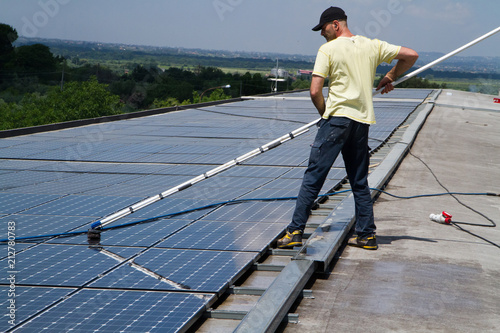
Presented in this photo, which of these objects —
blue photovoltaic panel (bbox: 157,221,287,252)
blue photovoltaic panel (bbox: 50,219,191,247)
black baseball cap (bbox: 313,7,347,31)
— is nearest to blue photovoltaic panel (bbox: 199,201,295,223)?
blue photovoltaic panel (bbox: 157,221,287,252)

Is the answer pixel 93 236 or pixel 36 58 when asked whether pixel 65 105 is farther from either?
pixel 93 236

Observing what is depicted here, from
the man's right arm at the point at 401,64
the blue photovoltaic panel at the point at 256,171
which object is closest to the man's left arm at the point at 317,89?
the man's right arm at the point at 401,64

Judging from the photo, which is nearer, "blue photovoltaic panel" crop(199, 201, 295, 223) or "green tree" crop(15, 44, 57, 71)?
"blue photovoltaic panel" crop(199, 201, 295, 223)

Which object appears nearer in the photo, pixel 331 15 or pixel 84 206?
pixel 331 15

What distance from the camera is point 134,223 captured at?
595 centimetres

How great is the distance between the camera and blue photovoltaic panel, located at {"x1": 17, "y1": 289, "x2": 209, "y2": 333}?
357 centimetres

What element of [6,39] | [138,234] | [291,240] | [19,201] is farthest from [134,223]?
[6,39]

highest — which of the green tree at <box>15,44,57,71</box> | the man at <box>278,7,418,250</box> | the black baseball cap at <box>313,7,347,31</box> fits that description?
the black baseball cap at <box>313,7,347,31</box>

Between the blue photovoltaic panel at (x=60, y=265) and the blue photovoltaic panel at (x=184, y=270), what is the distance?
170mm

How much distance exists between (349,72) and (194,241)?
2089 mm

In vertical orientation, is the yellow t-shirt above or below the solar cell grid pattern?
above

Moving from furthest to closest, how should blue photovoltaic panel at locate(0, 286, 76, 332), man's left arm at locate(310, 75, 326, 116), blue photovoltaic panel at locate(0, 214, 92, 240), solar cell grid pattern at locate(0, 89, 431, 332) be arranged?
blue photovoltaic panel at locate(0, 214, 92, 240)
man's left arm at locate(310, 75, 326, 116)
solar cell grid pattern at locate(0, 89, 431, 332)
blue photovoltaic panel at locate(0, 286, 76, 332)

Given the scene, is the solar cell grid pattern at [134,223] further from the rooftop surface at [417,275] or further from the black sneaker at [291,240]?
the rooftop surface at [417,275]

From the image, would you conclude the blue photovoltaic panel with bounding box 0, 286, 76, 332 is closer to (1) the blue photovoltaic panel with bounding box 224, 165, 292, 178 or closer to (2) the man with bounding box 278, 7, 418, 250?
(2) the man with bounding box 278, 7, 418, 250
